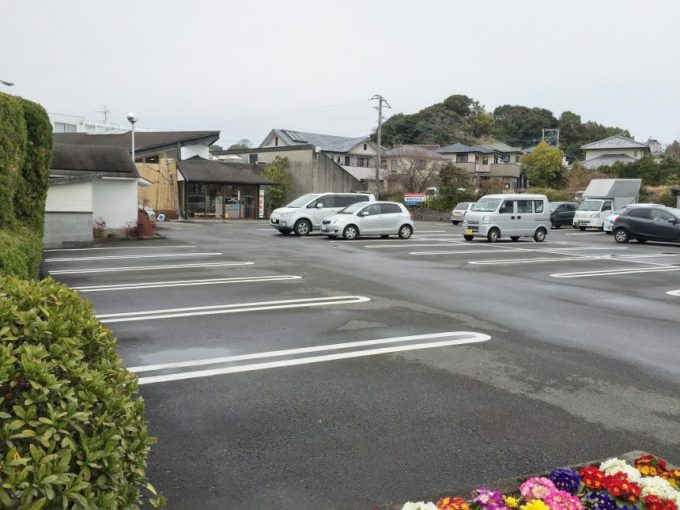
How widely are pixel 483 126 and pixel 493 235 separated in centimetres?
5857

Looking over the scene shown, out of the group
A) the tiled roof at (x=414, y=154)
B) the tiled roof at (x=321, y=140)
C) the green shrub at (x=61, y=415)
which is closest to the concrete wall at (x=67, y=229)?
the green shrub at (x=61, y=415)

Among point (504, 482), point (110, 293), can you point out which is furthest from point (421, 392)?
point (110, 293)

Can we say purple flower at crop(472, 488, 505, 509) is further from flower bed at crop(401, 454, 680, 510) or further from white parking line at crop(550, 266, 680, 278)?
white parking line at crop(550, 266, 680, 278)

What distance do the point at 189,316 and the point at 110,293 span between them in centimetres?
266

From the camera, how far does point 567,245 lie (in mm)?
22328

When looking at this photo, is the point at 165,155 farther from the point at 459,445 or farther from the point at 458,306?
the point at 459,445

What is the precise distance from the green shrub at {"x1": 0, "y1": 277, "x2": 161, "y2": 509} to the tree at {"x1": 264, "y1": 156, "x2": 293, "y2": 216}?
39.9m

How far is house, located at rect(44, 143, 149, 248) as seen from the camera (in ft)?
60.7

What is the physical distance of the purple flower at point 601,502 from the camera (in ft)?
8.80

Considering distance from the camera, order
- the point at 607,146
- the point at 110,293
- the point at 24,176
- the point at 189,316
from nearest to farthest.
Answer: the point at 189,316 < the point at 110,293 < the point at 24,176 < the point at 607,146

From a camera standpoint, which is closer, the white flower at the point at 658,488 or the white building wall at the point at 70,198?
the white flower at the point at 658,488

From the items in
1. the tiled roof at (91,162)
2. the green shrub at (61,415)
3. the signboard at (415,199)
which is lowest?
the green shrub at (61,415)

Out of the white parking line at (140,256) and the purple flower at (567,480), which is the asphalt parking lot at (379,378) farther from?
the white parking line at (140,256)

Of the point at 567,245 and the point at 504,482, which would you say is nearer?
the point at 504,482
